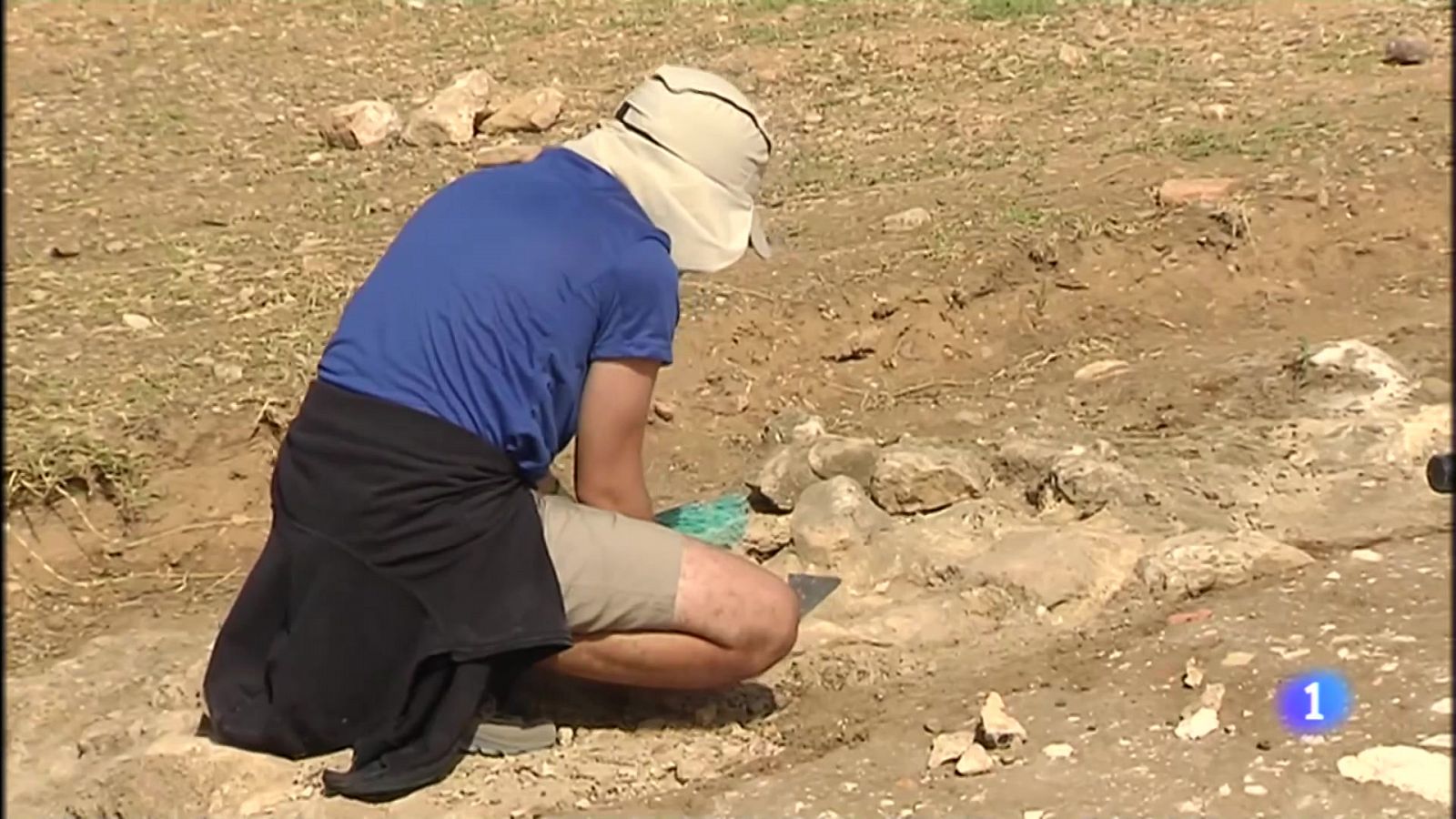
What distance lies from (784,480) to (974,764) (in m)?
1.25

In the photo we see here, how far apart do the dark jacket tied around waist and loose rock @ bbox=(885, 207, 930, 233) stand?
2803mm

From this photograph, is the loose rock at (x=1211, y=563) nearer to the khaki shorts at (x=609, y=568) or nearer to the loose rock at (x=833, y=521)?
the loose rock at (x=833, y=521)

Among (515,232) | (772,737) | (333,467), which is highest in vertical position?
(515,232)

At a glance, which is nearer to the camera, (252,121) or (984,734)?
(984,734)

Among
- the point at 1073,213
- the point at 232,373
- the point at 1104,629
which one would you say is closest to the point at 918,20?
the point at 1073,213

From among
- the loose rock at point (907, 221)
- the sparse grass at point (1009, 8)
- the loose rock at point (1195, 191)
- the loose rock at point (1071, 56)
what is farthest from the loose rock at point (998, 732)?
the sparse grass at point (1009, 8)

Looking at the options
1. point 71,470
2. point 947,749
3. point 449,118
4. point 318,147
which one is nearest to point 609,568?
point 947,749

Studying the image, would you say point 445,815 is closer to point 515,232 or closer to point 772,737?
point 772,737

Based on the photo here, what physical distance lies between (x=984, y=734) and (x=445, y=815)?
0.88 metres

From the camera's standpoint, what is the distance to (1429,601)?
3.40 metres

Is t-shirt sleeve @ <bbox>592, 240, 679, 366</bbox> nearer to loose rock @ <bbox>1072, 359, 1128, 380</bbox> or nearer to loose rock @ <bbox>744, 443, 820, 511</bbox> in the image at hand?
loose rock @ <bbox>744, 443, 820, 511</bbox>

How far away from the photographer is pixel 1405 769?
2.85 m

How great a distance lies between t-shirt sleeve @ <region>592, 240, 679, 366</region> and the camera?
2.93 meters

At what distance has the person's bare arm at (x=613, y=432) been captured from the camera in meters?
2.99
